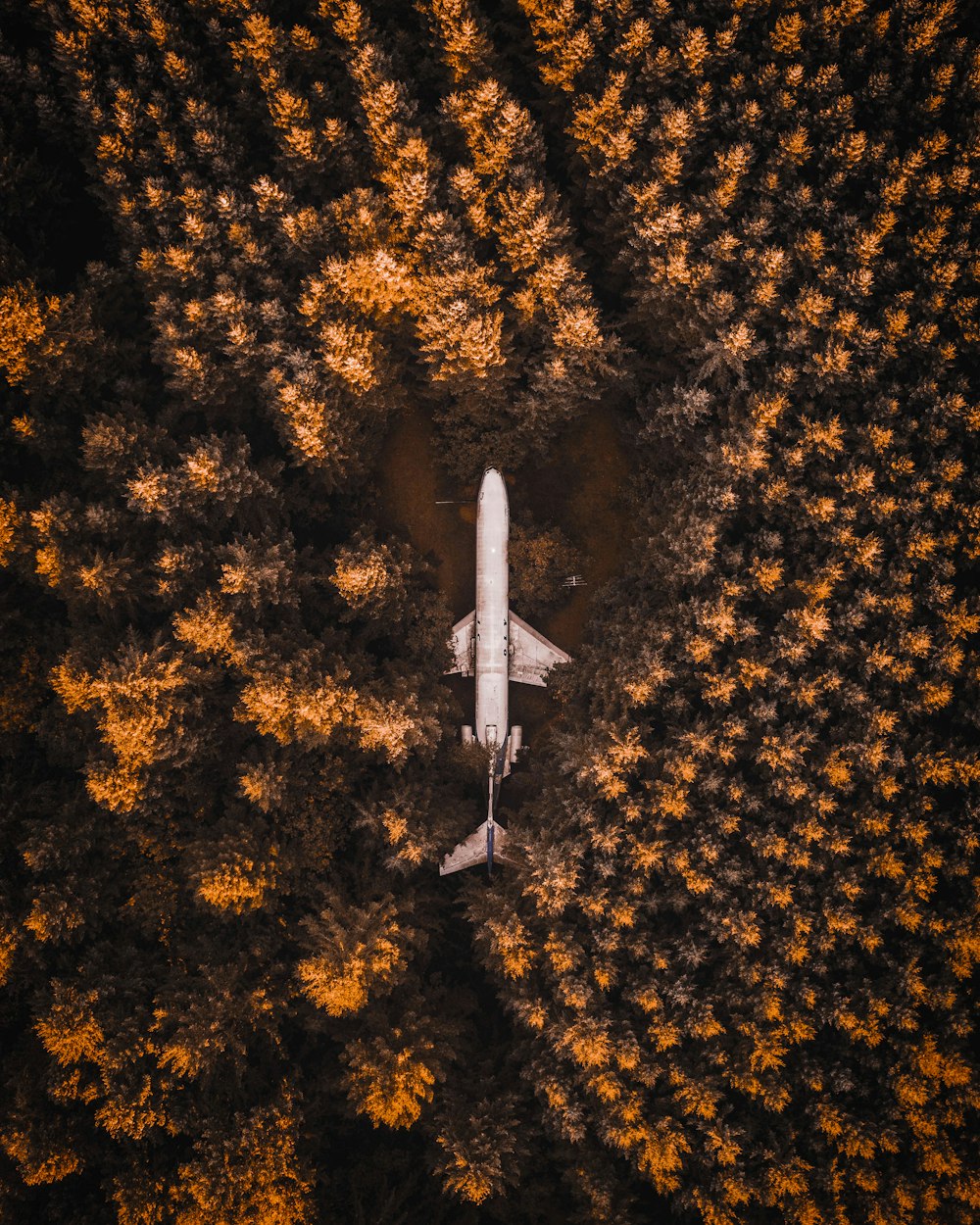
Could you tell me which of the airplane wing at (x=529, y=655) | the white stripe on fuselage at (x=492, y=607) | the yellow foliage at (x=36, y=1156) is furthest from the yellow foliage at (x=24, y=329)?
the yellow foliage at (x=36, y=1156)

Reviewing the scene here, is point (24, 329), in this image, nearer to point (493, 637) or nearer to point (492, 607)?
point (492, 607)

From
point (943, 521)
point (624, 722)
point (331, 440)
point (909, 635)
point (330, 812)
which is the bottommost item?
point (330, 812)

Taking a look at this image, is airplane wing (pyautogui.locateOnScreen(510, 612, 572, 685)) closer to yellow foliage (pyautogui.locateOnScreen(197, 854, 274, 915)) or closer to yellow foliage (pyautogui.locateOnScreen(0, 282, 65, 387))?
yellow foliage (pyautogui.locateOnScreen(197, 854, 274, 915))

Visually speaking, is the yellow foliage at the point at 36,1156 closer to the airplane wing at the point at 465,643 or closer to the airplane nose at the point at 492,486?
the airplane wing at the point at 465,643

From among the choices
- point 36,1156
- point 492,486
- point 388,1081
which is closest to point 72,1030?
point 36,1156

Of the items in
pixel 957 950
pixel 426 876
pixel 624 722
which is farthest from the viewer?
pixel 426 876

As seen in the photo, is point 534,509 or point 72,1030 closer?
point 72,1030

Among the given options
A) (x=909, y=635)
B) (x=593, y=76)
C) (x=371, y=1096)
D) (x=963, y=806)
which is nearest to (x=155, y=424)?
(x=593, y=76)

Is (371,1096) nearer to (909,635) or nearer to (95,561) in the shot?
(95,561)
